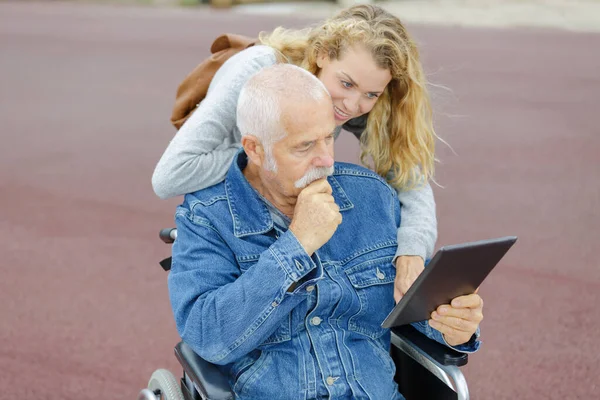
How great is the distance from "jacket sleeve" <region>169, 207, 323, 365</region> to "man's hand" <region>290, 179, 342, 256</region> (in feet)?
0.10

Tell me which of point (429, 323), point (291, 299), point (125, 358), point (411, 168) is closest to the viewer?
point (291, 299)

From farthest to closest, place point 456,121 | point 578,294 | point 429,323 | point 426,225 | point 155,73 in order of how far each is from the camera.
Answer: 1. point 155,73
2. point 456,121
3. point 578,294
4. point 426,225
5. point 429,323

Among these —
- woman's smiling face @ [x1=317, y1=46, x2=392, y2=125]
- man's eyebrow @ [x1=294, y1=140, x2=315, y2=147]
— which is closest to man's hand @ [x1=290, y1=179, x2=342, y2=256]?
man's eyebrow @ [x1=294, y1=140, x2=315, y2=147]

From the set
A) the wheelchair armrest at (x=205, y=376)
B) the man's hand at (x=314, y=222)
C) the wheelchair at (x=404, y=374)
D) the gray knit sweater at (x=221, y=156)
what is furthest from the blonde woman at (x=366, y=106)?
the wheelchair armrest at (x=205, y=376)

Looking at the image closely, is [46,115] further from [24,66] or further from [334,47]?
[334,47]

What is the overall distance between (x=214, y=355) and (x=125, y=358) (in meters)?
1.83

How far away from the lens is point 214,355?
6.00ft

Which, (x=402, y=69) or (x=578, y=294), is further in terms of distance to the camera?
(x=578, y=294)

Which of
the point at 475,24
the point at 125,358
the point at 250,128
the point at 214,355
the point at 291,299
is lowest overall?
the point at 475,24

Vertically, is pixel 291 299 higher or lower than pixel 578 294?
higher

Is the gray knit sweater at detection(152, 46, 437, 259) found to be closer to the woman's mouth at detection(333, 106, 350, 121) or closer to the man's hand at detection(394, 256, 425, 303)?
the man's hand at detection(394, 256, 425, 303)

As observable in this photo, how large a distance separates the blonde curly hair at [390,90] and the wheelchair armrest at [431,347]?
1.59ft

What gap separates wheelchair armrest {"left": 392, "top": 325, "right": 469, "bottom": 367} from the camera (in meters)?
1.95

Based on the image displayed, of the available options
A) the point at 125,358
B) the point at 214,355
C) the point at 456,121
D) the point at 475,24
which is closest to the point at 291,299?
the point at 214,355
